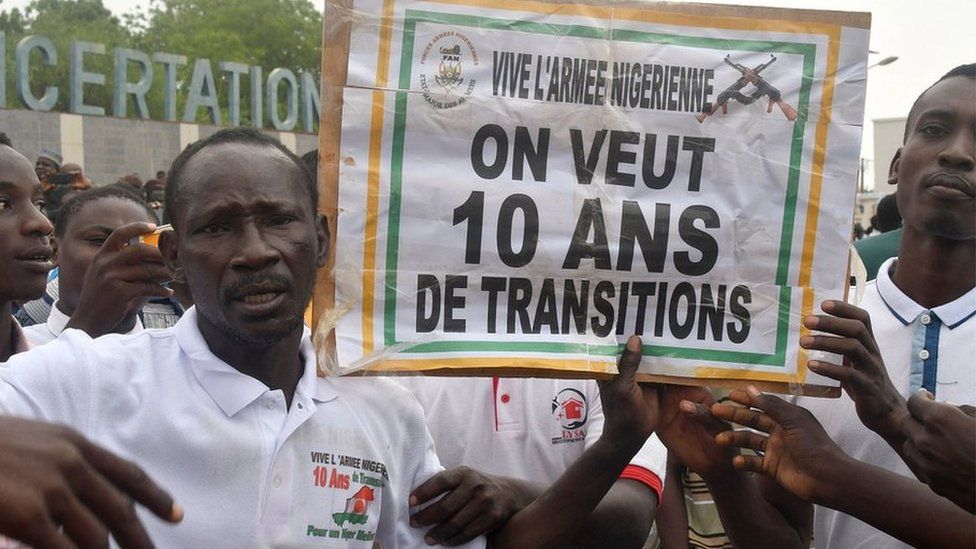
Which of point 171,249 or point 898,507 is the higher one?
point 171,249

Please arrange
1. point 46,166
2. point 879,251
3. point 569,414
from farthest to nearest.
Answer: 1. point 46,166
2. point 879,251
3. point 569,414

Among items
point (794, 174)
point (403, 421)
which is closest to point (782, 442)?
point (794, 174)

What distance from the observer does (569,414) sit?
315 centimetres

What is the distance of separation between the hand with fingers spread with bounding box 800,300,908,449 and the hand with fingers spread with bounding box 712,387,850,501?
117 millimetres

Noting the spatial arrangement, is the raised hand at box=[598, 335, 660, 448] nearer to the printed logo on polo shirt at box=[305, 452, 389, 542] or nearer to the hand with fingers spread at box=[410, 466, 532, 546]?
the hand with fingers spread at box=[410, 466, 532, 546]

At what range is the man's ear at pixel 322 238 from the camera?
2.48m

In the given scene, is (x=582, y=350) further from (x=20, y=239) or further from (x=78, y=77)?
(x=78, y=77)

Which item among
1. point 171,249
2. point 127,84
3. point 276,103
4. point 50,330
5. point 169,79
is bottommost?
point 50,330

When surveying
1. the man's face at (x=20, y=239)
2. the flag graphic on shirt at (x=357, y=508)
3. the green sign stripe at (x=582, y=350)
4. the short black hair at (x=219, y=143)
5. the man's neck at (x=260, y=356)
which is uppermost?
the short black hair at (x=219, y=143)

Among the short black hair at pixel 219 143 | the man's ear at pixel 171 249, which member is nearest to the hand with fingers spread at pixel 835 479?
the short black hair at pixel 219 143

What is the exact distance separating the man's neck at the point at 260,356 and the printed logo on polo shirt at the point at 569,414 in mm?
922

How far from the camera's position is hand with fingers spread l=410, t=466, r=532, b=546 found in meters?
2.47

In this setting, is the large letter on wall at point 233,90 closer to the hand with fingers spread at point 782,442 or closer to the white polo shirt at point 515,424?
the white polo shirt at point 515,424

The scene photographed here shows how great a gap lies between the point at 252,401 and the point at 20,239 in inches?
60.3
